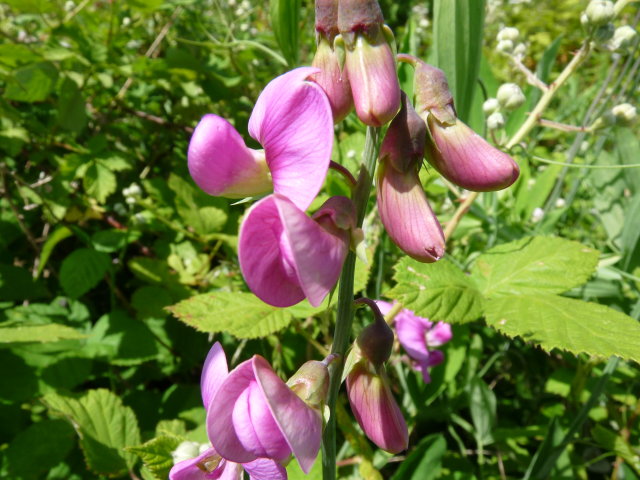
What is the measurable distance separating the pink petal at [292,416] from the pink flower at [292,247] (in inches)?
3.0

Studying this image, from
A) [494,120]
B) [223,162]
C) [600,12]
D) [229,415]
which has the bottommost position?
[229,415]

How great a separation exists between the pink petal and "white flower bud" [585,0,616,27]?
3.27 ft

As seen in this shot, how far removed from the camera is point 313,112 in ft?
1.65

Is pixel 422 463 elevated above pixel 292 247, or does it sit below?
below

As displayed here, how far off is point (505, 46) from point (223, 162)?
106 cm

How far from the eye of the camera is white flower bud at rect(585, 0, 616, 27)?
3.39 ft

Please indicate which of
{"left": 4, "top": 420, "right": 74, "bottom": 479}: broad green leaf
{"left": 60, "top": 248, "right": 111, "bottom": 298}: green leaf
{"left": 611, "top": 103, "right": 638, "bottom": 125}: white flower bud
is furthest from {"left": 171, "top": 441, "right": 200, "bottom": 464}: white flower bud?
{"left": 611, "top": 103, "right": 638, "bottom": 125}: white flower bud

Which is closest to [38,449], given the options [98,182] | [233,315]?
[233,315]

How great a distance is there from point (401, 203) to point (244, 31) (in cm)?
214

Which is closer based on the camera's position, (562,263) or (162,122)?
(562,263)

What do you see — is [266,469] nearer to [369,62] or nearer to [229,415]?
[229,415]

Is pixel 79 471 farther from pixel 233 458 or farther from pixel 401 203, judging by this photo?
pixel 401 203

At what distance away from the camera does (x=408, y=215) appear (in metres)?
0.55

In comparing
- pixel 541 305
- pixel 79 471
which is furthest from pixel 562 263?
pixel 79 471
